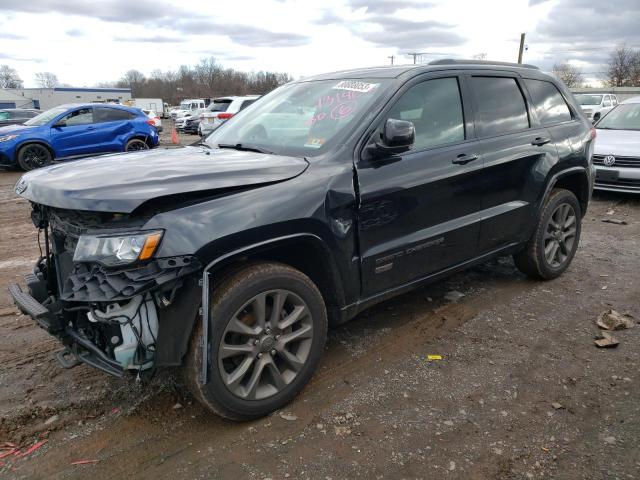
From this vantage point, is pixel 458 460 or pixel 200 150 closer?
pixel 458 460

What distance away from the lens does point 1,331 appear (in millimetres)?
3877

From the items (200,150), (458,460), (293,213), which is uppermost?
(200,150)

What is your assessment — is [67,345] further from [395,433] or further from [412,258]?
[412,258]

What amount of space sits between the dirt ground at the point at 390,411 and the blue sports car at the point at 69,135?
9.21 metres

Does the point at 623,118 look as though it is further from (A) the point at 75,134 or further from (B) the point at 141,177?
(A) the point at 75,134

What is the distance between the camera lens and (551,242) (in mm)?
4719

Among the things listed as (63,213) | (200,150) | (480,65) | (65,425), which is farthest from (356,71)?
(65,425)

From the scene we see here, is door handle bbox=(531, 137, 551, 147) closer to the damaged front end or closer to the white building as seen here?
the damaged front end

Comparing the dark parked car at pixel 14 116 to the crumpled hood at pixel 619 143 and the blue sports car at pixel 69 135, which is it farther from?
the crumpled hood at pixel 619 143

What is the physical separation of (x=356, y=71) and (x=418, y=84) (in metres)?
0.57

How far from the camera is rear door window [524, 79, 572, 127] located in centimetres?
443

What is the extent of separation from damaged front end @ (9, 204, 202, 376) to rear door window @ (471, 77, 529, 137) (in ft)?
8.69

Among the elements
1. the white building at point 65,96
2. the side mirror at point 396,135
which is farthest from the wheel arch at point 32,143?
the white building at point 65,96

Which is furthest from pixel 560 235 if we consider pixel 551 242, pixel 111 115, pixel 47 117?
pixel 47 117
